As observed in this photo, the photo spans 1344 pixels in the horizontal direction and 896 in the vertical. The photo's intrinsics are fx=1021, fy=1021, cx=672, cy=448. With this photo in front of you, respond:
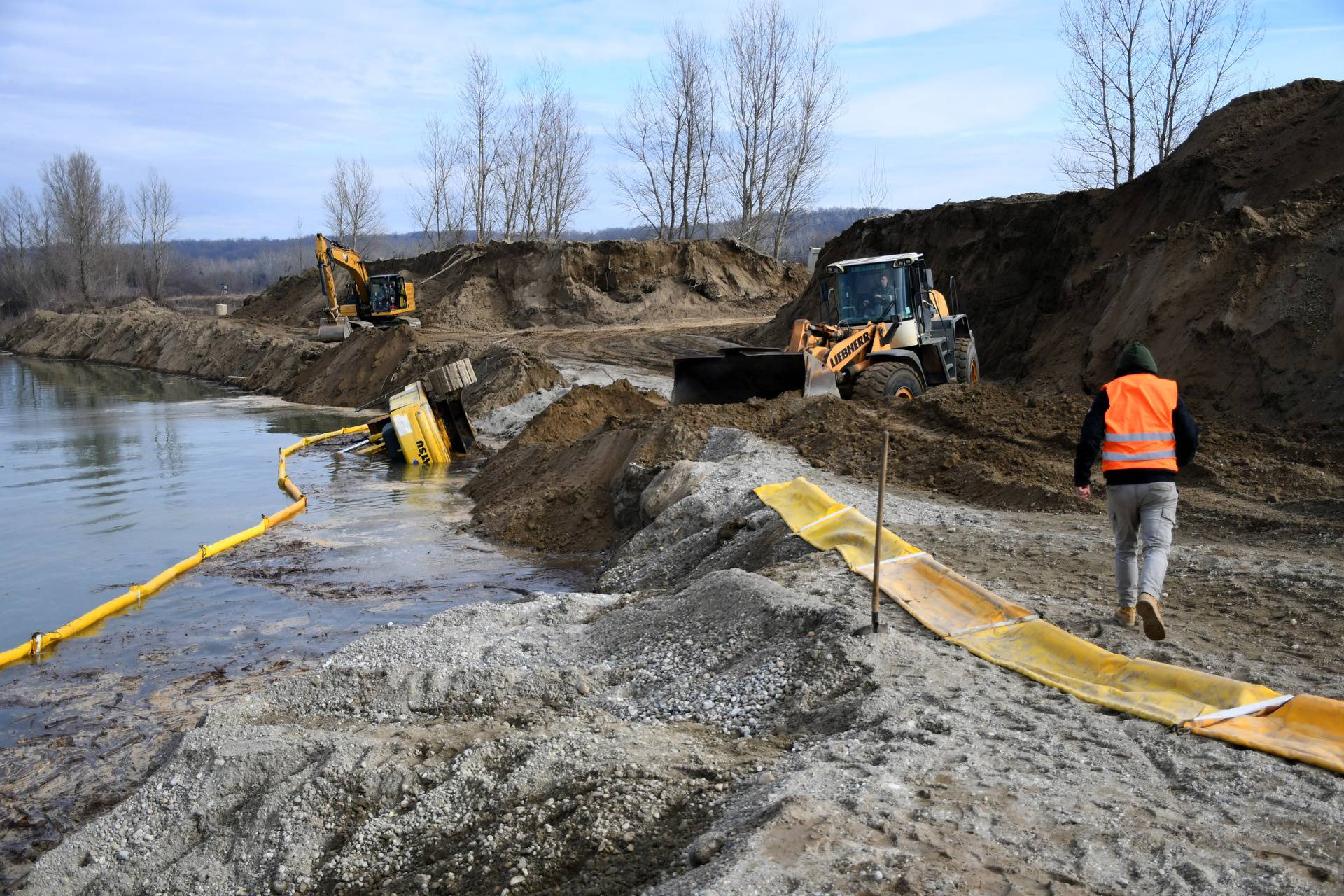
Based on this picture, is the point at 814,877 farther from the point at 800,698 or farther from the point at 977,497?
the point at 977,497

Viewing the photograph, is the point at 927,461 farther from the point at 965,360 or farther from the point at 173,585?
the point at 173,585

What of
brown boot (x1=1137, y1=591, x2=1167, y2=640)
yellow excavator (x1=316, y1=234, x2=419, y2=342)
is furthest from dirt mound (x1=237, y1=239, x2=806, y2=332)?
brown boot (x1=1137, y1=591, x2=1167, y2=640)

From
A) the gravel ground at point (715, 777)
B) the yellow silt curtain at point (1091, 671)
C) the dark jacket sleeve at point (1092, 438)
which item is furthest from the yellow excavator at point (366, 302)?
the dark jacket sleeve at point (1092, 438)

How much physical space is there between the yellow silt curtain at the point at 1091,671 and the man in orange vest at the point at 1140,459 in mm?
702


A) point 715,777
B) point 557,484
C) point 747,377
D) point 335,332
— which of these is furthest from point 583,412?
point 335,332

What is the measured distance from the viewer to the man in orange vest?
599 cm

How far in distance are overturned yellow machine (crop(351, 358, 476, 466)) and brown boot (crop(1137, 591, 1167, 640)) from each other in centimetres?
1392

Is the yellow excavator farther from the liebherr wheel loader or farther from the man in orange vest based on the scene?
the man in orange vest

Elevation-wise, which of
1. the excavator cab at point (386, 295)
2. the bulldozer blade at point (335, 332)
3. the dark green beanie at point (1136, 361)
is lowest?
the dark green beanie at point (1136, 361)

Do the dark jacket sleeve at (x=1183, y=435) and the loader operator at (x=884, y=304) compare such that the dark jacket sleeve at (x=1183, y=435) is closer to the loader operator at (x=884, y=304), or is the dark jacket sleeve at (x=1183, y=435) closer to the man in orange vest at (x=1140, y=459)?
the man in orange vest at (x=1140, y=459)

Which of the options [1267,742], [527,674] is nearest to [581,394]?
[527,674]

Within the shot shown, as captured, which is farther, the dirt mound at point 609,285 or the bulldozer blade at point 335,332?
the dirt mound at point 609,285

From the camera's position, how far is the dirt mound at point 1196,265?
13.1 metres

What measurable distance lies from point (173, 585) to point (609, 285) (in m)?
34.2
